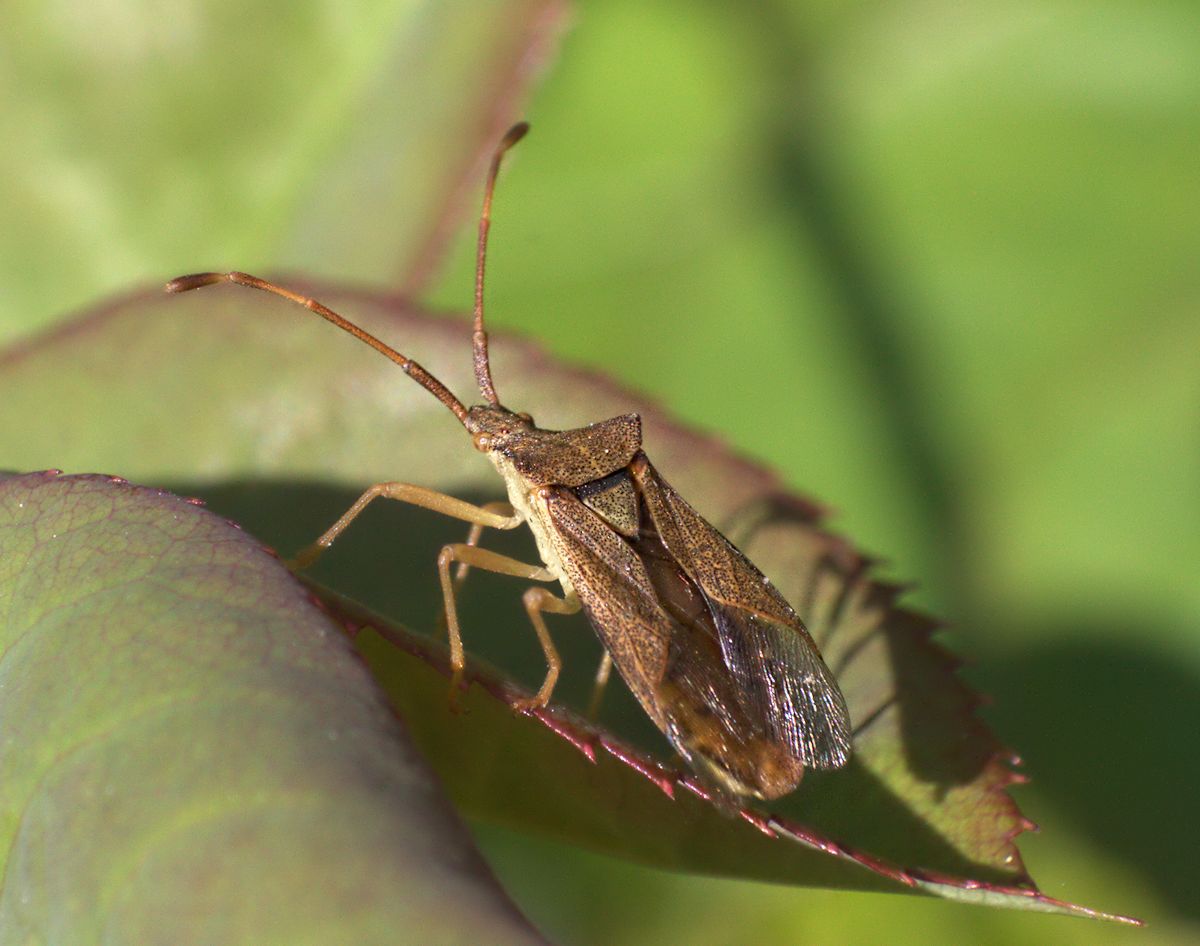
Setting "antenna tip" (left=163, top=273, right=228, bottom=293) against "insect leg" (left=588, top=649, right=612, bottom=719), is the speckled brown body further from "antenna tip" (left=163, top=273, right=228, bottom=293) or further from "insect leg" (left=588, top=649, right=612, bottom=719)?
"antenna tip" (left=163, top=273, right=228, bottom=293)

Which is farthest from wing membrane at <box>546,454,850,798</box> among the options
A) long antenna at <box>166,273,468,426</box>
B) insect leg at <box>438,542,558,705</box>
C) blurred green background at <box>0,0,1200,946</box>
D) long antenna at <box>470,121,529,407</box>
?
blurred green background at <box>0,0,1200,946</box>

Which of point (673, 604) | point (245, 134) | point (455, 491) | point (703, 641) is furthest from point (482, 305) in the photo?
point (703, 641)

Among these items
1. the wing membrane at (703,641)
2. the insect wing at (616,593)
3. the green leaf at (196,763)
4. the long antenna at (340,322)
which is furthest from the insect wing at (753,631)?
the green leaf at (196,763)

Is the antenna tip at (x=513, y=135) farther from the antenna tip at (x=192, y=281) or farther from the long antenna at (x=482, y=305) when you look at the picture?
the antenna tip at (x=192, y=281)

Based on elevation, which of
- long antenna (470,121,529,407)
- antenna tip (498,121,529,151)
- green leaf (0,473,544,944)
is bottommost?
green leaf (0,473,544,944)

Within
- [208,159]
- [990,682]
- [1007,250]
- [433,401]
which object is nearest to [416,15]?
[208,159]

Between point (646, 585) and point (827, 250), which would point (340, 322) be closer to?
point (646, 585)
